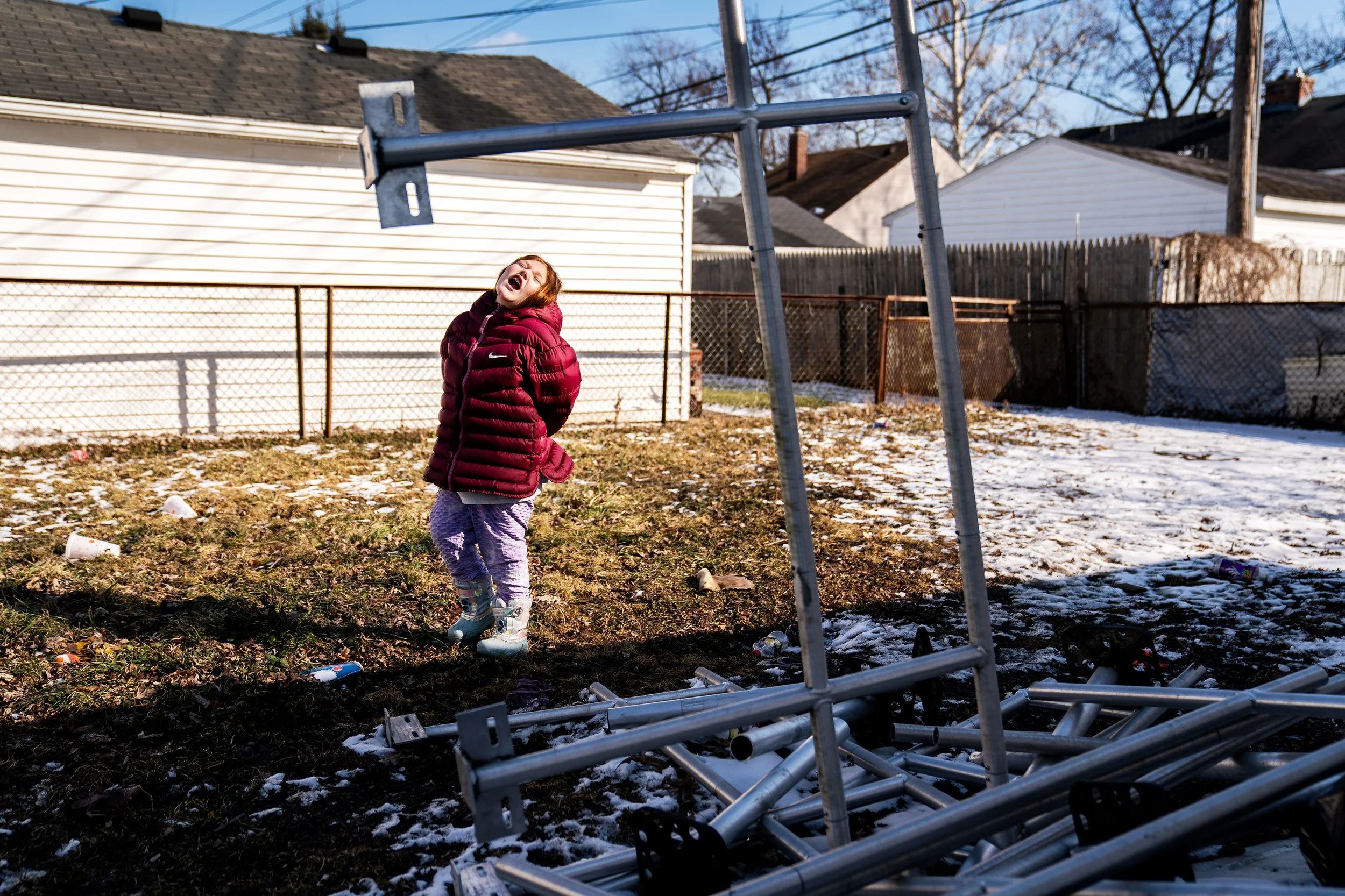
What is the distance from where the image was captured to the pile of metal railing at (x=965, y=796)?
1.59m

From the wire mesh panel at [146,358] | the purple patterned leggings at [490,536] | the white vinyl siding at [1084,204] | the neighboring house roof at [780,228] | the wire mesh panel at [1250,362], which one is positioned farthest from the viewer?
the neighboring house roof at [780,228]

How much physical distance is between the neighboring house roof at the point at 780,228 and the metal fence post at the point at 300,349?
17.6 meters

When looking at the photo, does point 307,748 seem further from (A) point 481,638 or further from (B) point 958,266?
(B) point 958,266

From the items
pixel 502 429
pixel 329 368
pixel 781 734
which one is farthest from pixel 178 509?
pixel 781 734

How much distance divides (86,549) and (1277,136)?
3127 centimetres

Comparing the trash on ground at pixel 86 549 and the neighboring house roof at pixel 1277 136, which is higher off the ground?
the neighboring house roof at pixel 1277 136

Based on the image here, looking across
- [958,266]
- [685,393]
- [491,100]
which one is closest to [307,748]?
[685,393]

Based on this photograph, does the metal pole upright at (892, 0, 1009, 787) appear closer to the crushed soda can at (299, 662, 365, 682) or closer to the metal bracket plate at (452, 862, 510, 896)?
the metal bracket plate at (452, 862, 510, 896)

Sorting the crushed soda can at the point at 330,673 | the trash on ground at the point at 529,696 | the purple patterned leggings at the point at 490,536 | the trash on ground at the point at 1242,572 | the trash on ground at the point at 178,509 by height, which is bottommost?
the trash on ground at the point at 529,696

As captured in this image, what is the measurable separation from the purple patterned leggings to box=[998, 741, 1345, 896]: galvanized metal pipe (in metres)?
2.41

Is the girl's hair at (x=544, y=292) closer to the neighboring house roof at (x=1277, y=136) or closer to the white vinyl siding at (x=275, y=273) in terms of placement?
the white vinyl siding at (x=275, y=273)

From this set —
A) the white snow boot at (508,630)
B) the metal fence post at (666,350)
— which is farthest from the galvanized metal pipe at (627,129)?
the metal fence post at (666,350)

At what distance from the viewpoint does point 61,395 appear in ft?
27.9

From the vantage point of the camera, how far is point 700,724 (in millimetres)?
1643
